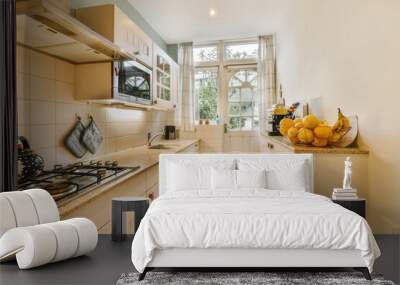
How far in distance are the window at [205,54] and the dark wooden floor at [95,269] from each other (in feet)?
16.4

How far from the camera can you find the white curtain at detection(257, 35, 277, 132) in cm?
588

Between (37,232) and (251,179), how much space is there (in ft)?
3.90

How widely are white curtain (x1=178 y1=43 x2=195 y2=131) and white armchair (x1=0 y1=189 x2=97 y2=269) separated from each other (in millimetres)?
4583

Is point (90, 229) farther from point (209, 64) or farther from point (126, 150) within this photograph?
point (209, 64)

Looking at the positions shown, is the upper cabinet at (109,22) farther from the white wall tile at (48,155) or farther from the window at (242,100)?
the window at (242,100)

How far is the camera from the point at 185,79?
612 centimetres

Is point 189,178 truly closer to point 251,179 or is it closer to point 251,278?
point 251,179

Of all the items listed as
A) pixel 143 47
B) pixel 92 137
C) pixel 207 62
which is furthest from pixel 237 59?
pixel 92 137

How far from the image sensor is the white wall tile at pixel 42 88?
2.31m

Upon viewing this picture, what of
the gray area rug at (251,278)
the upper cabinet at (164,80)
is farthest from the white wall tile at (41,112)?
the upper cabinet at (164,80)

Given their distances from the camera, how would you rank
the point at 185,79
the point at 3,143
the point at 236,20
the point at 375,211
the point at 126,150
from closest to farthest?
the point at 3,143
the point at 375,211
the point at 126,150
the point at 236,20
the point at 185,79

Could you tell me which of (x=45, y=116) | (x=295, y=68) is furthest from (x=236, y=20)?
(x=45, y=116)

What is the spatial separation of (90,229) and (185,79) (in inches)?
188

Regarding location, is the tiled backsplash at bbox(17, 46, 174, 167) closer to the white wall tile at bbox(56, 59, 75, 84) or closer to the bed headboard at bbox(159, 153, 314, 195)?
the white wall tile at bbox(56, 59, 75, 84)
